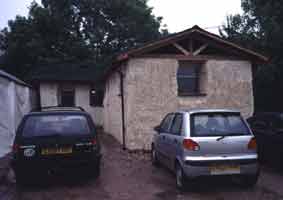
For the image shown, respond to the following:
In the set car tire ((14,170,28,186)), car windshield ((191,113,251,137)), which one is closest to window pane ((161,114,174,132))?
car windshield ((191,113,251,137))

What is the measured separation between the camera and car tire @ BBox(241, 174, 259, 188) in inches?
288

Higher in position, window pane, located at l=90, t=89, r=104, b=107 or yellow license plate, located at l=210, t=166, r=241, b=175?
window pane, located at l=90, t=89, r=104, b=107

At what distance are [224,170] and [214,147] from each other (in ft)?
1.70

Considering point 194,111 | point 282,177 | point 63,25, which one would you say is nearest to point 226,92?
point 282,177

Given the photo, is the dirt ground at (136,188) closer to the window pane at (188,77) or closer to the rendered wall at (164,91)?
the rendered wall at (164,91)

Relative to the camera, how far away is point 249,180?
24.4 ft

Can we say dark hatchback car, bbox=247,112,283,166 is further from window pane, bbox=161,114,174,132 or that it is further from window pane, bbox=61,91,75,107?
window pane, bbox=61,91,75,107

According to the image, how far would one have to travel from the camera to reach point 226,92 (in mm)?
13734

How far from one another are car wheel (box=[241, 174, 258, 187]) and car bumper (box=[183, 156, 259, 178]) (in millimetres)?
422

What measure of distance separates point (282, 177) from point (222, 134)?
2781mm

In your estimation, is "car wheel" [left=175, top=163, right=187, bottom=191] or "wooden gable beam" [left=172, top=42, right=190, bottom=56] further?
"wooden gable beam" [left=172, top=42, right=190, bottom=56]

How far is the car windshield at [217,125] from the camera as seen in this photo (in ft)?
23.1

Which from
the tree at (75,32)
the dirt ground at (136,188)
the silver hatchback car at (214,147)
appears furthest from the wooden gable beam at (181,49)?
the tree at (75,32)

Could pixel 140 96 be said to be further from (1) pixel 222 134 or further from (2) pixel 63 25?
(2) pixel 63 25
